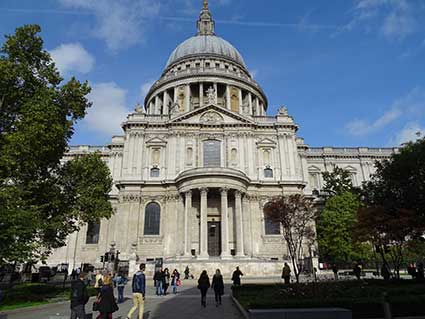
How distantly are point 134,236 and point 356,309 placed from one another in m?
28.5

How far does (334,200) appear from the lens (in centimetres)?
3703

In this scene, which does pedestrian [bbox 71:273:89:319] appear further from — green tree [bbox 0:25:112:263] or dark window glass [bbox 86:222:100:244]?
dark window glass [bbox 86:222:100:244]

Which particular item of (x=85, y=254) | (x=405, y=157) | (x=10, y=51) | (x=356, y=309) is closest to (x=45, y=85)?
(x=10, y=51)

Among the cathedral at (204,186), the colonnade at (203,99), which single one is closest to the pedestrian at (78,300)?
the cathedral at (204,186)

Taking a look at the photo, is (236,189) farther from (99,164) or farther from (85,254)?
(85,254)

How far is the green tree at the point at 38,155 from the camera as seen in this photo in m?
15.9

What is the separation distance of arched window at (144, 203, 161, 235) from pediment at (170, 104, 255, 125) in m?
11.2

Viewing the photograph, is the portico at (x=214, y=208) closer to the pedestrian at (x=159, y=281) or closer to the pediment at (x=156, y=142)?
the pediment at (x=156, y=142)

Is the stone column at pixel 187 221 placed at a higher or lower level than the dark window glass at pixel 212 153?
lower

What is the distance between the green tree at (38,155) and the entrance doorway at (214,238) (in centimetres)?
1756

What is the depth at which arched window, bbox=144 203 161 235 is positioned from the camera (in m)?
36.1

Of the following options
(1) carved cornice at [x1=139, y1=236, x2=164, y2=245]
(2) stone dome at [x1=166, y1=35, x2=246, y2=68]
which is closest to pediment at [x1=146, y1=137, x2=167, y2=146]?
(1) carved cornice at [x1=139, y1=236, x2=164, y2=245]

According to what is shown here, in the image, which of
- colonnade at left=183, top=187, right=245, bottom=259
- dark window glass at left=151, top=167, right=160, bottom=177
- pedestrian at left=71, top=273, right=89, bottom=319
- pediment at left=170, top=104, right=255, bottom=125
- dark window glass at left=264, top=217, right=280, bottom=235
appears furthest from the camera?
pediment at left=170, top=104, right=255, bottom=125

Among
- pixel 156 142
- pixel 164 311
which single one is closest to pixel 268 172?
pixel 156 142
